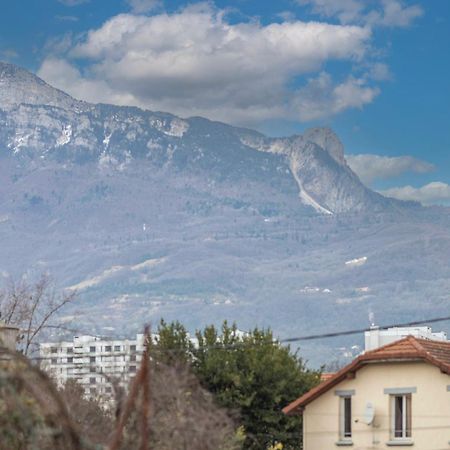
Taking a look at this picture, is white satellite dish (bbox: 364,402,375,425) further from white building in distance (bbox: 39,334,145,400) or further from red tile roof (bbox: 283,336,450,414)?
white building in distance (bbox: 39,334,145,400)

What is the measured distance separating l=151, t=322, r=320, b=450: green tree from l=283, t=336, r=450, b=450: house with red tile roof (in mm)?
10485

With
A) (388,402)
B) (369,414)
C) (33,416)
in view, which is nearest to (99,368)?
(369,414)

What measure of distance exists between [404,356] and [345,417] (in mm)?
4344

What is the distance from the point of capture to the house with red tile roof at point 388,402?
59188mm

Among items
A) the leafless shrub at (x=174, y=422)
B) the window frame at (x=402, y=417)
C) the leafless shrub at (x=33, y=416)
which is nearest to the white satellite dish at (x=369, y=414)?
the window frame at (x=402, y=417)

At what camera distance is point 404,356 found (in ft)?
196

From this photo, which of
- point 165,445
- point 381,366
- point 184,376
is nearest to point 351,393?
point 381,366

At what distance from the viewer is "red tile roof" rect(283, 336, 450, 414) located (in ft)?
194

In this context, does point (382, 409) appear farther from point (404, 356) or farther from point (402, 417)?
point (404, 356)

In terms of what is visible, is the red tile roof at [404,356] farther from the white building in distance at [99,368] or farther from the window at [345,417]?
the white building in distance at [99,368]

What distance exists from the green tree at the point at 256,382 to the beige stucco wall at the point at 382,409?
9936mm

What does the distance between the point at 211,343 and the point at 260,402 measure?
4990mm

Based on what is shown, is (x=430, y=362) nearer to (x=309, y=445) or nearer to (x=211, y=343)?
(x=309, y=445)

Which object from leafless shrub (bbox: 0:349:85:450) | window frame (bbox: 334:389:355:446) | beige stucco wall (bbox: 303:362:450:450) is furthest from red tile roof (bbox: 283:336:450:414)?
leafless shrub (bbox: 0:349:85:450)
